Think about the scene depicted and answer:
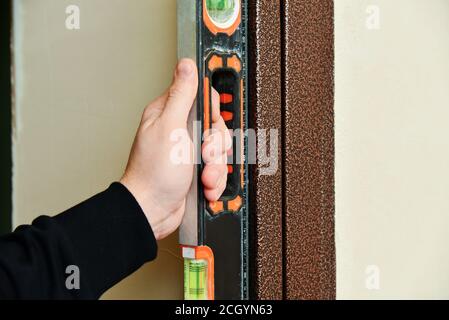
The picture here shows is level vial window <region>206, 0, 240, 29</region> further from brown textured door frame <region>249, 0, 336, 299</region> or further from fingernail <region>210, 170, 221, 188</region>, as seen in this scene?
fingernail <region>210, 170, 221, 188</region>

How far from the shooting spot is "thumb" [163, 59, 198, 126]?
60cm

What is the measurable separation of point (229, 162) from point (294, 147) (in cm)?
8

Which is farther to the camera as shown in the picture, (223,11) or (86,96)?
(86,96)

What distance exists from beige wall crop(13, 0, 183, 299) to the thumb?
0.34 feet

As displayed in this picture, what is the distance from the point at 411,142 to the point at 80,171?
19.3 inches

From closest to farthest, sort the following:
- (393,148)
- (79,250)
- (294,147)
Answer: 1. (79,250)
2. (294,147)
3. (393,148)

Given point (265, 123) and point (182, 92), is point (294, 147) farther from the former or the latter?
point (182, 92)

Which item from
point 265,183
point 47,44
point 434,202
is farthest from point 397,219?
point 47,44

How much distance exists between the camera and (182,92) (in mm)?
603

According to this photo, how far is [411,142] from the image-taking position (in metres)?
0.80

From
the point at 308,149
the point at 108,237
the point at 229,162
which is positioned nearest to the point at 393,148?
the point at 308,149

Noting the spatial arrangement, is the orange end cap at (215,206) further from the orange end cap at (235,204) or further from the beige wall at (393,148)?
the beige wall at (393,148)
